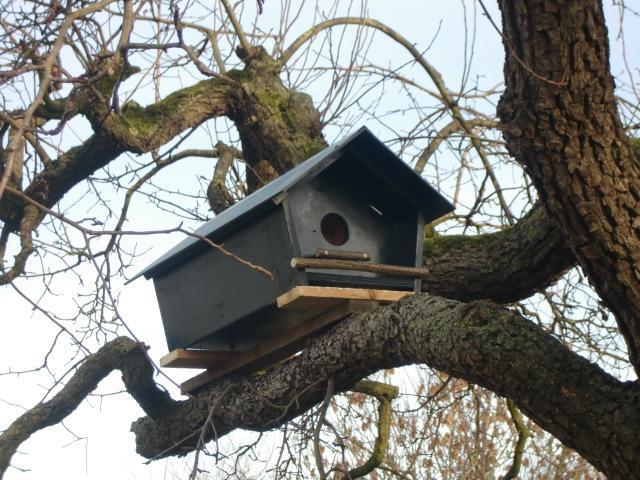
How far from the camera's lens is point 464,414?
795 cm

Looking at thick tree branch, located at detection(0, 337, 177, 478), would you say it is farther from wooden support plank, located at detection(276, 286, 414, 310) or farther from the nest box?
wooden support plank, located at detection(276, 286, 414, 310)

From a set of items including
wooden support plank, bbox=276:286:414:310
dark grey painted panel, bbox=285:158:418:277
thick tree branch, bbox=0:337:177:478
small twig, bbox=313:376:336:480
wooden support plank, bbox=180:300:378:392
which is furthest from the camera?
thick tree branch, bbox=0:337:177:478

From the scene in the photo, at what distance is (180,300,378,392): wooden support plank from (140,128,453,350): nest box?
90 mm

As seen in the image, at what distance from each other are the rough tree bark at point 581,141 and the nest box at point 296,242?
3.25 ft

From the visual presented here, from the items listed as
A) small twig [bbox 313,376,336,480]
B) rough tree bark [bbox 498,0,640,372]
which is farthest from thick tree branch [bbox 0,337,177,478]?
rough tree bark [bbox 498,0,640,372]

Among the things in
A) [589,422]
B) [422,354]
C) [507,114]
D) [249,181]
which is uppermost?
[249,181]

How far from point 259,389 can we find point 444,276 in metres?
0.74

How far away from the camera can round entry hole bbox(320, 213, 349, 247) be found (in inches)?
134

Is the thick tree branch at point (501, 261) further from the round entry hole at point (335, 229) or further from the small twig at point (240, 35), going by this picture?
the small twig at point (240, 35)

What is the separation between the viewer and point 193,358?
3.50 meters

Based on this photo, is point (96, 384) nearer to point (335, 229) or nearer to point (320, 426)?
point (335, 229)

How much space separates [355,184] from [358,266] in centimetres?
40

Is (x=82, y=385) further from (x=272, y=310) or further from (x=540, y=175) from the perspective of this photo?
(x=540, y=175)

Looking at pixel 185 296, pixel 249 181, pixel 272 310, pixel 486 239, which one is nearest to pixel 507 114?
pixel 486 239
